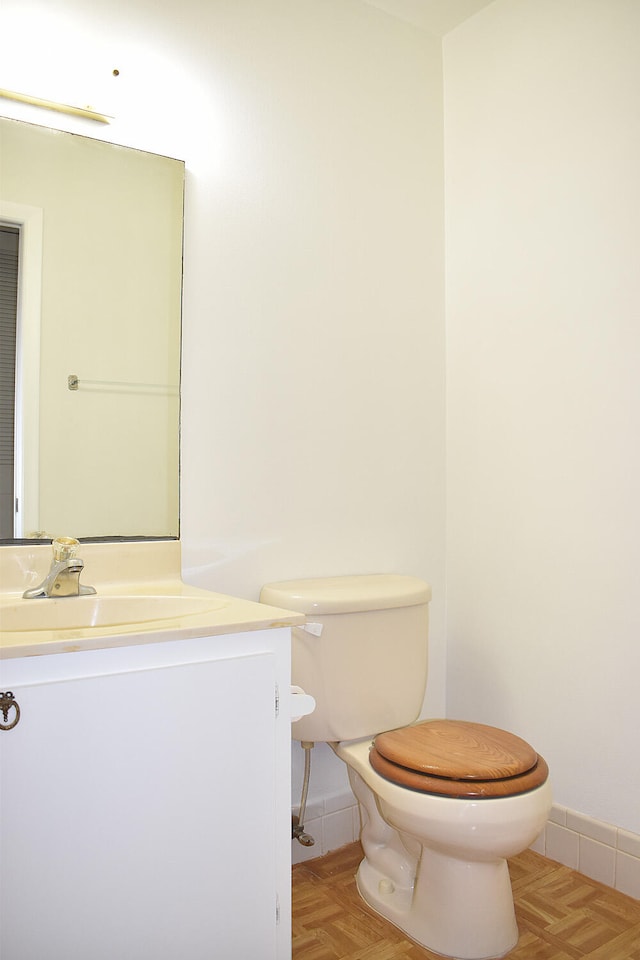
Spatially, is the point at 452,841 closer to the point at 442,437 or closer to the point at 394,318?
the point at 442,437

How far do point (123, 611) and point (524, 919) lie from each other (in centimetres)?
111

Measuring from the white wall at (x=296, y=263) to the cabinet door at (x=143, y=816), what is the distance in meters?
0.63

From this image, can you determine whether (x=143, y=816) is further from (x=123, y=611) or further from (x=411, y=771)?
(x=411, y=771)

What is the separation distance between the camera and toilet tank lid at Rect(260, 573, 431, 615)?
5.64ft

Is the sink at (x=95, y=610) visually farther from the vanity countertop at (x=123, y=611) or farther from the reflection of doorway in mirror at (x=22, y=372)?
the reflection of doorway in mirror at (x=22, y=372)

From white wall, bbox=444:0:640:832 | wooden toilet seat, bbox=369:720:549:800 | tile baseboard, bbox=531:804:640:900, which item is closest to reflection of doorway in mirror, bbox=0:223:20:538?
wooden toilet seat, bbox=369:720:549:800

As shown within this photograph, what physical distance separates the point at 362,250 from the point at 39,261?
2.95 ft

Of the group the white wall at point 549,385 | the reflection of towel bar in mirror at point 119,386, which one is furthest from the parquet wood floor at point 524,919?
the reflection of towel bar in mirror at point 119,386

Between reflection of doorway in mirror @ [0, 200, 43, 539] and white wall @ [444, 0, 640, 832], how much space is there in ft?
4.00

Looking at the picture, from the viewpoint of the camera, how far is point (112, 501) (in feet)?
5.39

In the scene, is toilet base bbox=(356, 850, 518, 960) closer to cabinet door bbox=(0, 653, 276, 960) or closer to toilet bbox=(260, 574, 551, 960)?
toilet bbox=(260, 574, 551, 960)

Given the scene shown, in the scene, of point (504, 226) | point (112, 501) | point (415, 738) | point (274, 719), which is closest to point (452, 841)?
point (415, 738)

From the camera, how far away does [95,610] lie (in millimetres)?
1440

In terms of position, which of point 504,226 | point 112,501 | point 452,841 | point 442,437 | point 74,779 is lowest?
point 452,841
